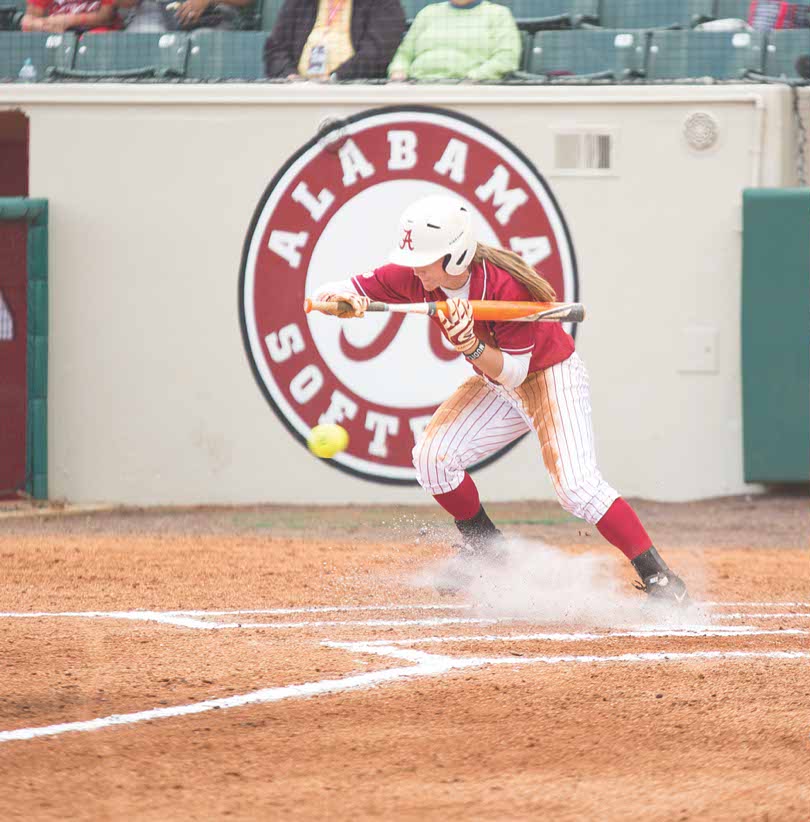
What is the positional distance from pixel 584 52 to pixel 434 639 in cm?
667

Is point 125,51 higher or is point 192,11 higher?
point 192,11

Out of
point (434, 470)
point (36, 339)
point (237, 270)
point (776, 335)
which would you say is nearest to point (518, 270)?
point (434, 470)

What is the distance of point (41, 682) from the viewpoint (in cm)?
473

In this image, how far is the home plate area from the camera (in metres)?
4.64

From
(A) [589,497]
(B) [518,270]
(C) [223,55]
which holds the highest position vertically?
(C) [223,55]

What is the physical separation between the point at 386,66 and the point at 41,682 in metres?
7.26

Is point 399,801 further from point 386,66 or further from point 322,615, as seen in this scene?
point 386,66

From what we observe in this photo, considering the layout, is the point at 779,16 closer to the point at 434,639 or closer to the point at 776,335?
the point at 776,335

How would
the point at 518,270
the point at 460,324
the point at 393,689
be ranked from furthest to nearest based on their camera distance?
1. the point at 518,270
2. the point at 460,324
3. the point at 393,689

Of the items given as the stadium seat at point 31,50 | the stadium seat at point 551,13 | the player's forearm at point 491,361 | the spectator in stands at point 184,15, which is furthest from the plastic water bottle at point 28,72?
the player's forearm at point 491,361

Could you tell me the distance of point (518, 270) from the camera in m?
6.14

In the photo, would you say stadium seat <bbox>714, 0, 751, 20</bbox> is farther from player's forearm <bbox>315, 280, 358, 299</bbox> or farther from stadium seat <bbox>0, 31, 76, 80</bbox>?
player's forearm <bbox>315, 280, 358, 299</bbox>

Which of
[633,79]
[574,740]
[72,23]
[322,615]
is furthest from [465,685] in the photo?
[72,23]

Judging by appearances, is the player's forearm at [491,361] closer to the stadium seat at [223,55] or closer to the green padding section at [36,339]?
the green padding section at [36,339]
